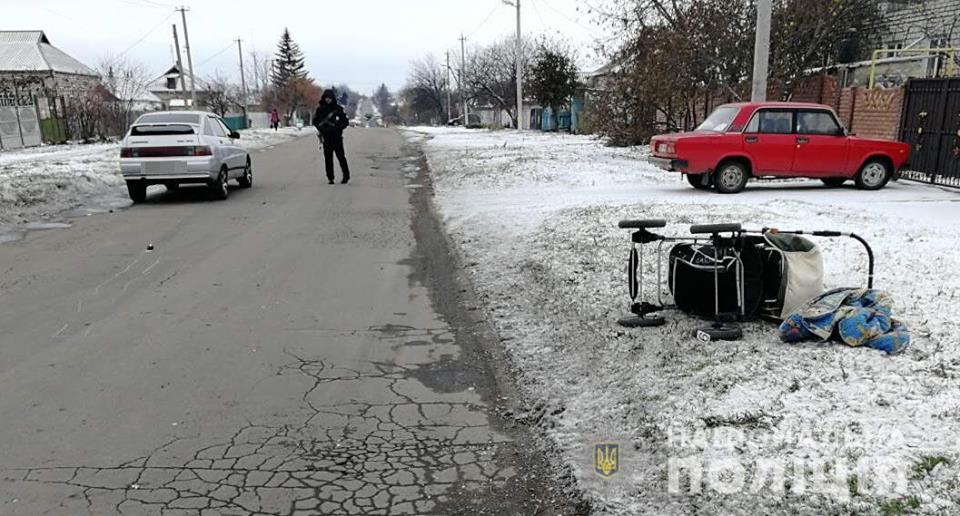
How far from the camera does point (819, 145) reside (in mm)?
12695

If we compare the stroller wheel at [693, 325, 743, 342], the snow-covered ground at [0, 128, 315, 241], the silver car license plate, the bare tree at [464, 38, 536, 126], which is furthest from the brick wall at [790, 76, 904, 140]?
the bare tree at [464, 38, 536, 126]

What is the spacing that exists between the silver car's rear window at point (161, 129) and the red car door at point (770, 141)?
1059 cm

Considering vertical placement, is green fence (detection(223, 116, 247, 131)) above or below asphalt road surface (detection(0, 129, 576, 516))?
above

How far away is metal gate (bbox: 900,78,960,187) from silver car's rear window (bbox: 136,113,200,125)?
47.9ft

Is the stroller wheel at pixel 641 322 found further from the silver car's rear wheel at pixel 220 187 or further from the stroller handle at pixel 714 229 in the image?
the silver car's rear wheel at pixel 220 187

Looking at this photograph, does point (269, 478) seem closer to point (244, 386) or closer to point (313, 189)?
point (244, 386)

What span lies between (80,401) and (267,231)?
5.99m

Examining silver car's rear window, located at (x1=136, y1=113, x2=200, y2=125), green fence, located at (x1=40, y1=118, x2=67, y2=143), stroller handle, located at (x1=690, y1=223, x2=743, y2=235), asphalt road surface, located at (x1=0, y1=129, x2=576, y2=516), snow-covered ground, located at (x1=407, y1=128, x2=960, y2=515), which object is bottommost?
asphalt road surface, located at (x1=0, y1=129, x2=576, y2=516)

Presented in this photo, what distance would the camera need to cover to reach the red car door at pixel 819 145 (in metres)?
12.7

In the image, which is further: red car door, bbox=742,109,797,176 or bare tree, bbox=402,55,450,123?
bare tree, bbox=402,55,450,123

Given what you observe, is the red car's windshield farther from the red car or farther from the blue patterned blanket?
the blue patterned blanket

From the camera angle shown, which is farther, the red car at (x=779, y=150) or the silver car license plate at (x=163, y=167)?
the silver car license plate at (x=163, y=167)

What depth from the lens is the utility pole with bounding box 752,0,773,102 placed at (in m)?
14.2

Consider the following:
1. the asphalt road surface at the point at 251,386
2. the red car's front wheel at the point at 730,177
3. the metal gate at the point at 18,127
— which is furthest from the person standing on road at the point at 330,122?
the metal gate at the point at 18,127
